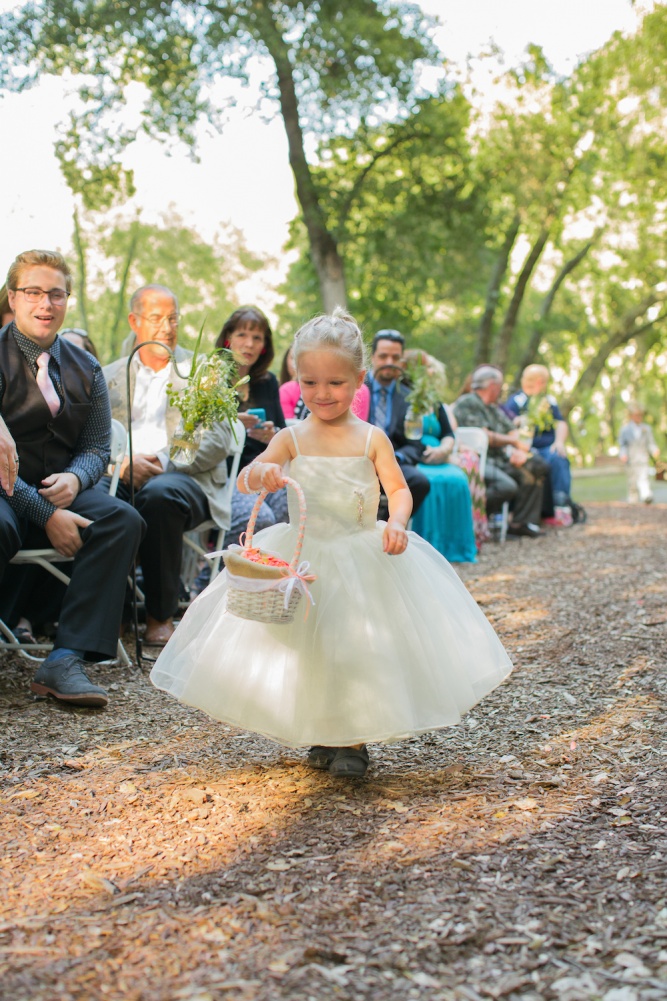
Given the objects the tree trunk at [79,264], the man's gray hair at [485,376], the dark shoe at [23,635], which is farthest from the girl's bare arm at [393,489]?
the tree trunk at [79,264]

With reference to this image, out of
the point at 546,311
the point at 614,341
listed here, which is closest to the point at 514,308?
the point at 546,311

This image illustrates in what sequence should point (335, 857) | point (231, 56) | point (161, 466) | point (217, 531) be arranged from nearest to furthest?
point (335, 857)
point (161, 466)
point (217, 531)
point (231, 56)

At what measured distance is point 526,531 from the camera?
37.8 ft

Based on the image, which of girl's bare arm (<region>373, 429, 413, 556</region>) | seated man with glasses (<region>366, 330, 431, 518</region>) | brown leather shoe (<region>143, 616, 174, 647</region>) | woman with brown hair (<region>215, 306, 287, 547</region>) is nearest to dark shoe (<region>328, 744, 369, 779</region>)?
girl's bare arm (<region>373, 429, 413, 556</region>)

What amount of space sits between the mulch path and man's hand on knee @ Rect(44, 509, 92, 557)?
2.28 feet

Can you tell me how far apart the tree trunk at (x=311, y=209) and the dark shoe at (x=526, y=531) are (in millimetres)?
5094

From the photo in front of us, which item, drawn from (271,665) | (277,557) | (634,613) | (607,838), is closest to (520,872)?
(607,838)

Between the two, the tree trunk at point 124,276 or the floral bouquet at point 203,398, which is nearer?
the floral bouquet at point 203,398

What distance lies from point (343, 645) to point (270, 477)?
59 cm

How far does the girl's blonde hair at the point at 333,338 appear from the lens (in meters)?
3.16

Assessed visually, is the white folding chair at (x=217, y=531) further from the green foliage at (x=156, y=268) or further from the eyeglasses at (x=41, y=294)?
the green foliage at (x=156, y=268)

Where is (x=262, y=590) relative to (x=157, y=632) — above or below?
above

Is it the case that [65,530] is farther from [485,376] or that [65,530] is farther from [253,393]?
[485,376]

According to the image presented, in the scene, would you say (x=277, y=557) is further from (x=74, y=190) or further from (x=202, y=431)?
(x=74, y=190)
